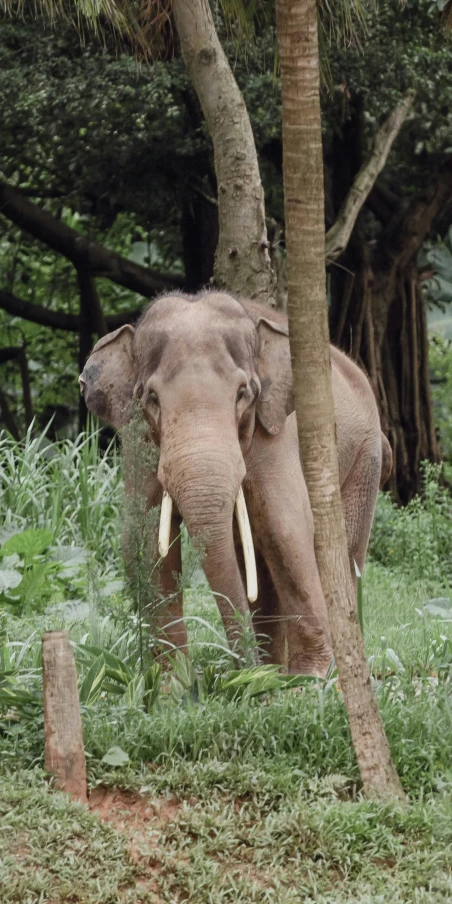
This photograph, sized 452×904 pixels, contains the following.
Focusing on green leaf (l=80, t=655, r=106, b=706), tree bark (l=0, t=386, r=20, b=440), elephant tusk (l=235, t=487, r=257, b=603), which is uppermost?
elephant tusk (l=235, t=487, r=257, b=603)

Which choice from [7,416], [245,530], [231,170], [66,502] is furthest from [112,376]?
[7,416]

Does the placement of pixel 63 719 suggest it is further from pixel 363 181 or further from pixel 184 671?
pixel 363 181

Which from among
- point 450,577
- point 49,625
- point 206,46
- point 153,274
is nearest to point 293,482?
point 49,625

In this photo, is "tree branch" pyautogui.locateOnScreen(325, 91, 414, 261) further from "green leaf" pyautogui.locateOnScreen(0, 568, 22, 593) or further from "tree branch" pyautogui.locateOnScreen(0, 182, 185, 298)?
"green leaf" pyautogui.locateOnScreen(0, 568, 22, 593)

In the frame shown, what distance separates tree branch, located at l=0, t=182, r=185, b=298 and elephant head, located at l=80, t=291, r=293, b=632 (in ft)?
27.0

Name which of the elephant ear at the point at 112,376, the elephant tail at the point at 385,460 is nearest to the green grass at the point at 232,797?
the elephant ear at the point at 112,376

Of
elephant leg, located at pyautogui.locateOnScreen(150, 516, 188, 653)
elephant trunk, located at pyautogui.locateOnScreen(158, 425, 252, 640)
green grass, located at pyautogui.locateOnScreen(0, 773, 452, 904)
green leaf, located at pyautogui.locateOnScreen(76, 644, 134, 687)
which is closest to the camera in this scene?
green grass, located at pyautogui.locateOnScreen(0, 773, 452, 904)

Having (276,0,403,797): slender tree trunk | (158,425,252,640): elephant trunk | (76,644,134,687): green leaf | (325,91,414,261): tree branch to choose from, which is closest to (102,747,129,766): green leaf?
(76,644,134,687): green leaf

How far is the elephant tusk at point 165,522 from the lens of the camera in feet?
18.1

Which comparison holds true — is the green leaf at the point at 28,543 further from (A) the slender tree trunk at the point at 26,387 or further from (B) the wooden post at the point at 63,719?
(A) the slender tree trunk at the point at 26,387

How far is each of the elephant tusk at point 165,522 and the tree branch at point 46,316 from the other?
34.1 ft

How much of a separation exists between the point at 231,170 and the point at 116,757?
5069mm

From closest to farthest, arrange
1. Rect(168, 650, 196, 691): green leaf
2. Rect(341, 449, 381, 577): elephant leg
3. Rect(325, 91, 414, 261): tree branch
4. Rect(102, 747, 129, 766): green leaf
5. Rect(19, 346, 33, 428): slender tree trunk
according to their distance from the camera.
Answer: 1. Rect(102, 747, 129, 766): green leaf
2. Rect(168, 650, 196, 691): green leaf
3. Rect(341, 449, 381, 577): elephant leg
4. Rect(325, 91, 414, 261): tree branch
5. Rect(19, 346, 33, 428): slender tree trunk

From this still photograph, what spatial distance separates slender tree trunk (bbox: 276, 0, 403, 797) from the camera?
4566 millimetres
